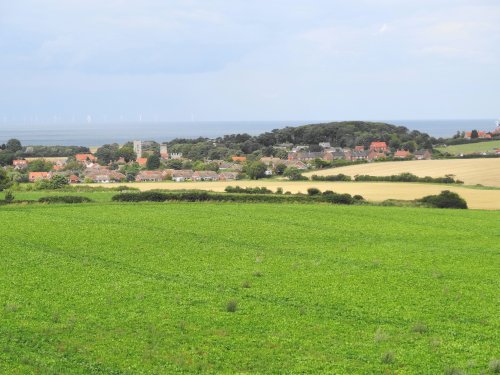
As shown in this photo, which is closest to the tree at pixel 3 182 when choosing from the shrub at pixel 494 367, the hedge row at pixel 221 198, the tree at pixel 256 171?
the hedge row at pixel 221 198

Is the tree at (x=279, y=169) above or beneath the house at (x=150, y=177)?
above

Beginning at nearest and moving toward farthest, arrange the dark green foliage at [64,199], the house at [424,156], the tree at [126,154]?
the dark green foliage at [64,199], the house at [424,156], the tree at [126,154]

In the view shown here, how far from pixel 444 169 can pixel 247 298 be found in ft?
230

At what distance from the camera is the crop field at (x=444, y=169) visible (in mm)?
75931

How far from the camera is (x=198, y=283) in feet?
72.4

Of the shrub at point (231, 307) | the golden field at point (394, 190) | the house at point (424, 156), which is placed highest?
the house at point (424, 156)

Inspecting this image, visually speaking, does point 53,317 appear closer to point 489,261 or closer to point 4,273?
point 4,273

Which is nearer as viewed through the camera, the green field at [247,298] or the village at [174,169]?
the green field at [247,298]

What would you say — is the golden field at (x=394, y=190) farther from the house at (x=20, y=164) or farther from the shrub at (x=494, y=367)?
the house at (x=20, y=164)

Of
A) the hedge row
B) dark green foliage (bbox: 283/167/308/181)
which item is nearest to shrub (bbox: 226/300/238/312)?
the hedge row

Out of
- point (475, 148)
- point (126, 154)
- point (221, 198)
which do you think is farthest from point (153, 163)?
point (221, 198)

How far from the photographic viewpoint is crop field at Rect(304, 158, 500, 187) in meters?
75.9

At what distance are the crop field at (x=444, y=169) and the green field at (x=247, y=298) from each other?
4217 centimetres

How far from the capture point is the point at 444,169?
85062 mm
